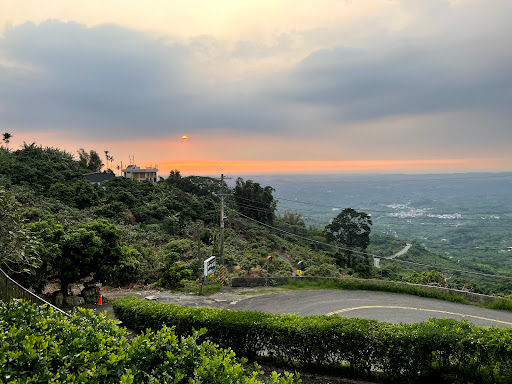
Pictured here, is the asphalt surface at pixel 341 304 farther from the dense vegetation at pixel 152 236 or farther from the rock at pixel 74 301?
the dense vegetation at pixel 152 236

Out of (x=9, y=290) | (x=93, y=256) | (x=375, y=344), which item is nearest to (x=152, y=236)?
(x=93, y=256)

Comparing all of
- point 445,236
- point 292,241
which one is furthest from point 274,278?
point 445,236

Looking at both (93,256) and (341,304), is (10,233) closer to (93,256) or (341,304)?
(93,256)

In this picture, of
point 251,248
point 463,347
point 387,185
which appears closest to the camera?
point 463,347

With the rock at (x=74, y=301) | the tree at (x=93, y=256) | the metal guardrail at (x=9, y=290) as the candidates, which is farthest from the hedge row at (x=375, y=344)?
the rock at (x=74, y=301)

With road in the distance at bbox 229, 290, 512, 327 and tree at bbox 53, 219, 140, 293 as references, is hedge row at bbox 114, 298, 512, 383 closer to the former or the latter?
road in the distance at bbox 229, 290, 512, 327

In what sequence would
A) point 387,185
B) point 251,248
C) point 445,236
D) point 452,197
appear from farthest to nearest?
point 452,197
point 387,185
point 445,236
point 251,248

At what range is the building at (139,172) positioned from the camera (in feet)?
239

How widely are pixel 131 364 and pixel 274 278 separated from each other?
49.2ft

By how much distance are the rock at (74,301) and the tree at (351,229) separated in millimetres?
24525

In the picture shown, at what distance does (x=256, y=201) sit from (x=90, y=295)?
31079 millimetres

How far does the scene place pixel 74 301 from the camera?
12.8m

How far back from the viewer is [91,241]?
41.9ft

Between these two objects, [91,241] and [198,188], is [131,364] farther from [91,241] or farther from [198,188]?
[198,188]
